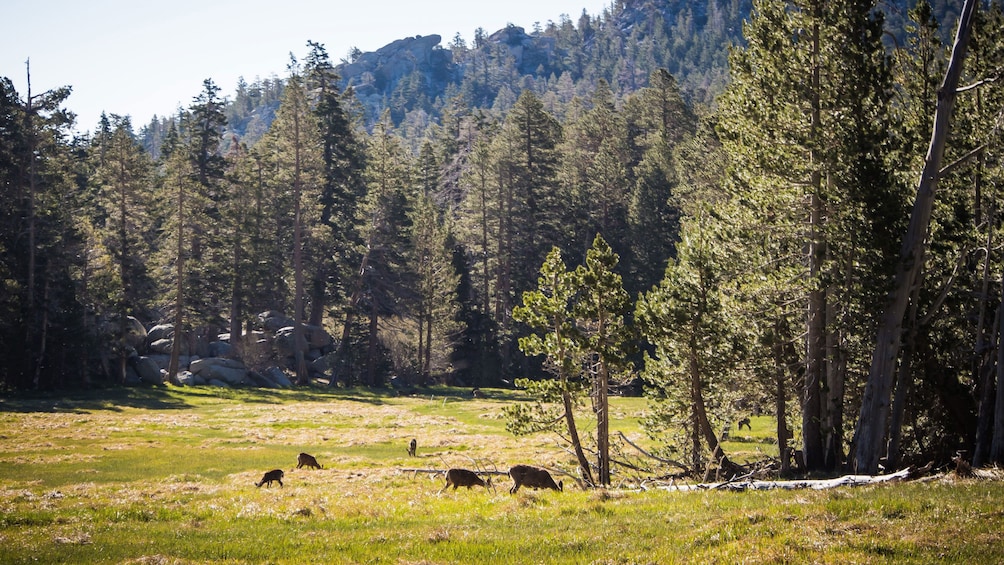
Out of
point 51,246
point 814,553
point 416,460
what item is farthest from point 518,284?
point 814,553

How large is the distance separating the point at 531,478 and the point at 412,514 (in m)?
5.52

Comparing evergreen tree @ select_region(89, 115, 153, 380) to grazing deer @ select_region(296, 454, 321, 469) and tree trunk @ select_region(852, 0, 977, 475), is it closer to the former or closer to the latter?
grazing deer @ select_region(296, 454, 321, 469)

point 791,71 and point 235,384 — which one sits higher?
point 791,71

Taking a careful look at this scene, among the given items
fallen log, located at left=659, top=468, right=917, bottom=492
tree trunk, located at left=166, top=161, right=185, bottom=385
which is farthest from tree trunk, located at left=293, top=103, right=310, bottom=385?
fallen log, located at left=659, top=468, right=917, bottom=492

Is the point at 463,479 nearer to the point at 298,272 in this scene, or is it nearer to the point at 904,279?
the point at 904,279

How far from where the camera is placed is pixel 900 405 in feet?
59.7

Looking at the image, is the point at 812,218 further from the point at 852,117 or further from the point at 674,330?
the point at 674,330

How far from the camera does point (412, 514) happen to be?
629 inches

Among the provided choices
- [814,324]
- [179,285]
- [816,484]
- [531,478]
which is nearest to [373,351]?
[179,285]

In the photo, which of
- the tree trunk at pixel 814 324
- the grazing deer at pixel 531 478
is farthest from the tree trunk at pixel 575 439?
the tree trunk at pixel 814 324

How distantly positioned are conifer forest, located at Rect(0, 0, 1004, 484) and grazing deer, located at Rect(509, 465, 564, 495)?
6.98 ft

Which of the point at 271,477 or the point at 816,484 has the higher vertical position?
the point at 816,484

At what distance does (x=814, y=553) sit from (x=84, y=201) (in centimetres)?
8029

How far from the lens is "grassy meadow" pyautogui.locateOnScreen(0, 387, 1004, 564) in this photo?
388 inches
